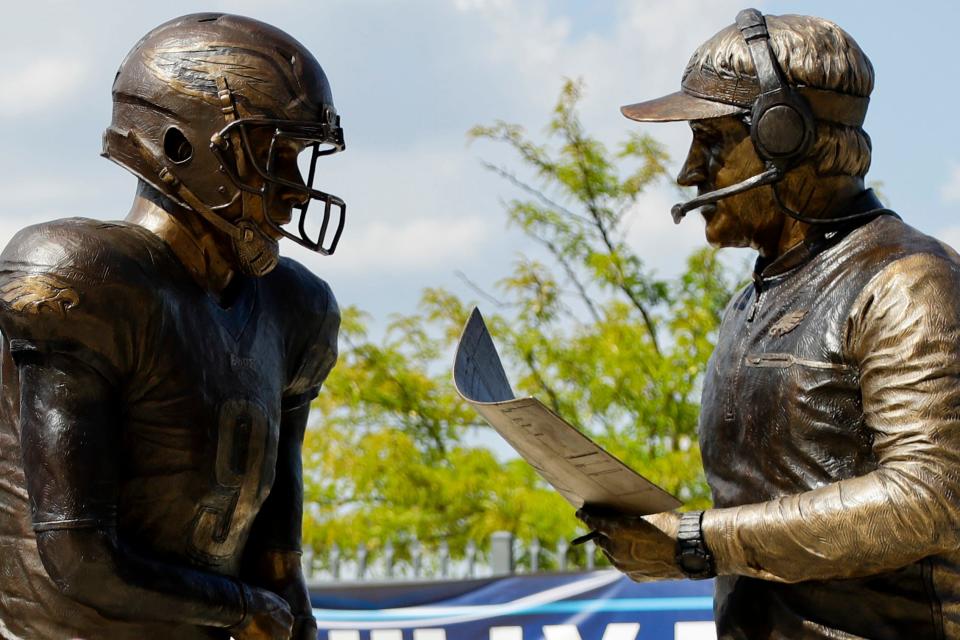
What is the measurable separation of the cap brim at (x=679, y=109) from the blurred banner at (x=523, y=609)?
9.40 ft

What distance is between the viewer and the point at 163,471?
304 cm

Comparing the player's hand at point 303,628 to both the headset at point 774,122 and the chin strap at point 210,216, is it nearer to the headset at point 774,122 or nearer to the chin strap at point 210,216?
the chin strap at point 210,216

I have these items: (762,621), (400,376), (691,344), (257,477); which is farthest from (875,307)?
(400,376)

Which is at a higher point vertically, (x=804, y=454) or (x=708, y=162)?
(x=708, y=162)

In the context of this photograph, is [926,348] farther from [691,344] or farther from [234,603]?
[691,344]

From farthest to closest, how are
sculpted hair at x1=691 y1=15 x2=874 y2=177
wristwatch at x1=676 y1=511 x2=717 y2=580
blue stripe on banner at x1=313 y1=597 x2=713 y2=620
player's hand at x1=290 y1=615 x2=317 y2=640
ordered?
1. blue stripe on banner at x1=313 y1=597 x2=713 y2=620
2. player's hand at x1=290 y1=615 x2=317 y2=640
3. sculpted hair at x1=691 y1=15 x2=874 y2=177
4. wristwatch at x1=676 y1=511 x2=717 y2=580

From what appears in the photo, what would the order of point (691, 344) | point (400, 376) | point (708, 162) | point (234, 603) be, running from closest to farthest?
1. point (234, 603)
2. point (708, 162)
3. point (691, 344)
4. point (400, 376)

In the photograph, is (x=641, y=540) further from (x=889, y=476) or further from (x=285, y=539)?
(x=285, y=539)

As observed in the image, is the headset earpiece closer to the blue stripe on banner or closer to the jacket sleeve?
the jacket sleeve

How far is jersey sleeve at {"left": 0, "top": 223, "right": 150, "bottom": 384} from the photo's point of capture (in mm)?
2895

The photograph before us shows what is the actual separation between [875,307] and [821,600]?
58cm

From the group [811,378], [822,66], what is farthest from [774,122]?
[811,378]

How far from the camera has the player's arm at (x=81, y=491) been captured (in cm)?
288

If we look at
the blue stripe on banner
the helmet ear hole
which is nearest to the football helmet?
the helmet ear hole
